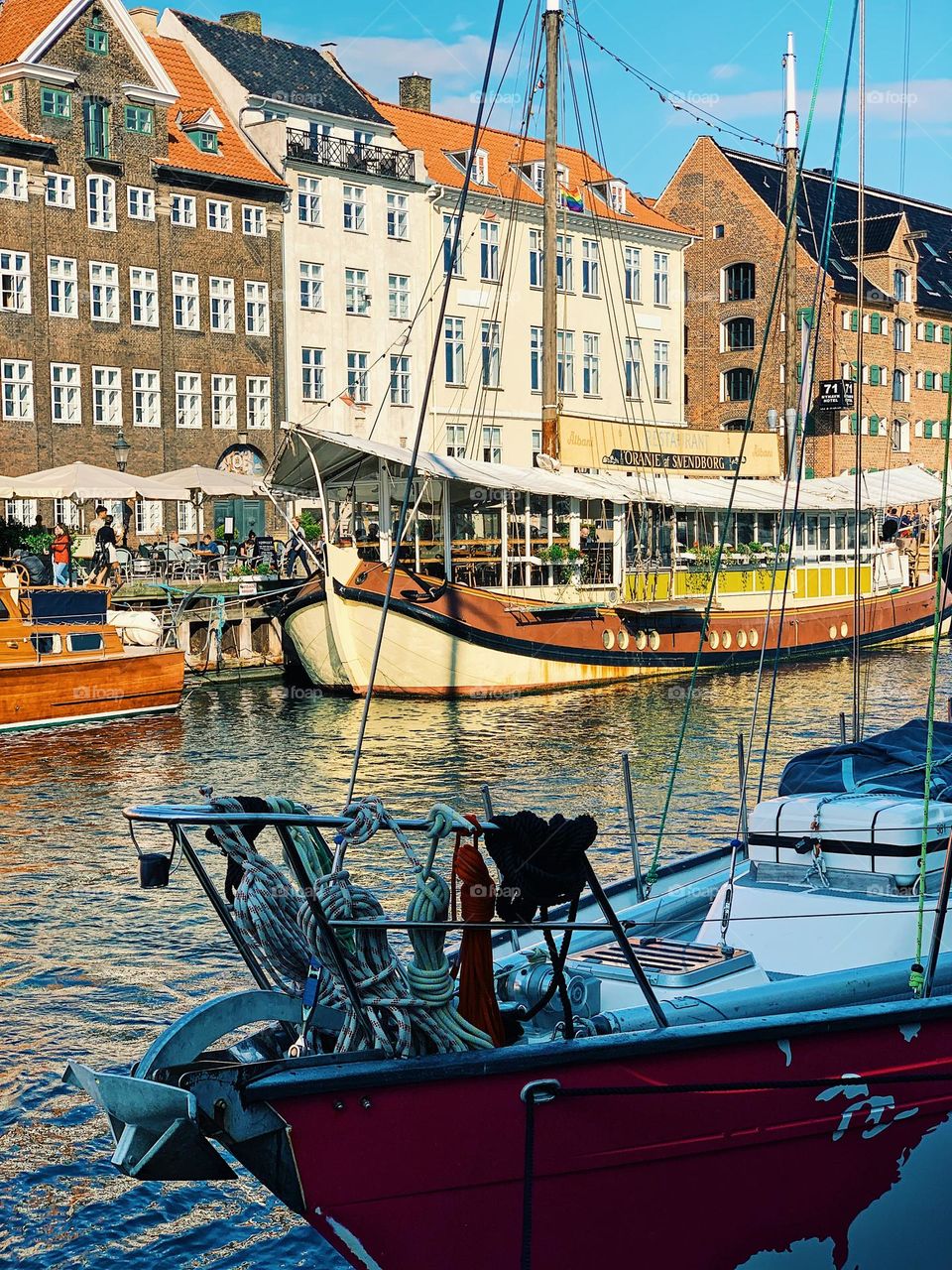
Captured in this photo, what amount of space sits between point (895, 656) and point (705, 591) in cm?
529

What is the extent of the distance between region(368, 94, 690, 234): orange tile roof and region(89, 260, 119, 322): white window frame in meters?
13.0

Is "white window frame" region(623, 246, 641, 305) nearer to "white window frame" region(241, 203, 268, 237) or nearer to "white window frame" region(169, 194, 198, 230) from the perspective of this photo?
"white window frame" region(241, 203, 268, 237)

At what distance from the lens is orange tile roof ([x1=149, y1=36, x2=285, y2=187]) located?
45656 mm

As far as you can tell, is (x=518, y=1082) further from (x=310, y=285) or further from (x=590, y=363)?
(x=590, y=363)

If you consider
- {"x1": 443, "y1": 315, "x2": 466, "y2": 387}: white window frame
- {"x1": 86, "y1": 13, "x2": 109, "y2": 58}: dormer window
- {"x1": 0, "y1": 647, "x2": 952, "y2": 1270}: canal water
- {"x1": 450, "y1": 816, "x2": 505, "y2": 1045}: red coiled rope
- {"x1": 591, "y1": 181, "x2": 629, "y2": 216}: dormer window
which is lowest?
{"x1": 0, "y1": 647, "x2": 952, "y2": 1270}: canal water

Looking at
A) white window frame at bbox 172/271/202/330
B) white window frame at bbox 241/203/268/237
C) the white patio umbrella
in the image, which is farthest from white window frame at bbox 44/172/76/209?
the white patio umbrella

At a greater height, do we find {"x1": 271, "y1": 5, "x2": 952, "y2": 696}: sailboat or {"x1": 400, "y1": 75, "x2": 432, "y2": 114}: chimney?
{"x1": 400, "y1": 75, "x2": 432, "y2": 114}: chimney

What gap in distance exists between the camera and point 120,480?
35.2 meters

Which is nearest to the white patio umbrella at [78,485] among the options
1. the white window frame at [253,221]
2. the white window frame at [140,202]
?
the white window frame at [140,202]

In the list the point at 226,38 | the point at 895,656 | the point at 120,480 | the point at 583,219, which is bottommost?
the point at 895,656

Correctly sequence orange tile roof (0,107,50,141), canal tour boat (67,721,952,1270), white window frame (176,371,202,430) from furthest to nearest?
white window frame (176,371,202,430) < orange tile roof (0,107,50,141) < canal tour boat (67,721,952,1270)

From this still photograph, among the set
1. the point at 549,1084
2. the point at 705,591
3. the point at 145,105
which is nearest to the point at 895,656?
the point at 705,591

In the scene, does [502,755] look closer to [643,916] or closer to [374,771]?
[374,771]

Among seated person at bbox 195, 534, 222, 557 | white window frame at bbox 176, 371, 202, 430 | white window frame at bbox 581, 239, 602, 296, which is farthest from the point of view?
white window frame at bbox 581, 239, 602, 296
